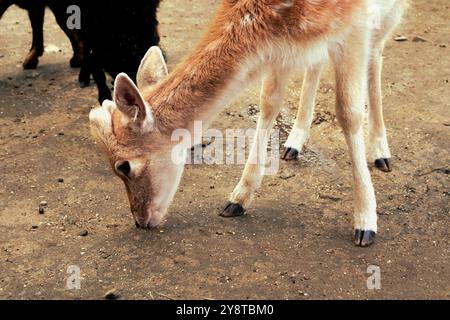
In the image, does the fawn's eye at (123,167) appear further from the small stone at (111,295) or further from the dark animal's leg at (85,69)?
the dark animal's leg at (85,69)

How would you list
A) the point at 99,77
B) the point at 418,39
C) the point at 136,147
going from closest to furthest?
1. the point at 136,147
2. the point at 99,77
3. the point at 418,39

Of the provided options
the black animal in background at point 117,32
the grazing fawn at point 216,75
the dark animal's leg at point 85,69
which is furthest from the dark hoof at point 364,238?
the dark animal's leg at point 85,69

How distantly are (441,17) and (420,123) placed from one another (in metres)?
2.90

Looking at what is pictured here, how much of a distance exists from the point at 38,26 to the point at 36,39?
152 millimetres

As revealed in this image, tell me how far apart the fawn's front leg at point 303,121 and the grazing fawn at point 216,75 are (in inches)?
46.4

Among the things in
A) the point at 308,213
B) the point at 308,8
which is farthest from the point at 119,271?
the point at 308,8

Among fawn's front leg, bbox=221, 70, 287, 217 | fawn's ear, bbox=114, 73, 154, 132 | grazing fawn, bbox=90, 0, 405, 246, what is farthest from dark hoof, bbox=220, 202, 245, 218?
fawn's ear, bbox=114, 73, 154, 132

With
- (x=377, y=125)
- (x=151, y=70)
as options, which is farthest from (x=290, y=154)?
(x=151, y=70)

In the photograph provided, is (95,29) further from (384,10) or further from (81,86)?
(384,10)

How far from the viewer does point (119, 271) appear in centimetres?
484

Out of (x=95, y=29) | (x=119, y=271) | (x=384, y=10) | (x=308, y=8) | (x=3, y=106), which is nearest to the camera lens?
(x=308, y=8)

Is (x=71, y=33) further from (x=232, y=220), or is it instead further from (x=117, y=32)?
(x=232, y=220)

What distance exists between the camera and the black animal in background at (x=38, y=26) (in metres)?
7.64

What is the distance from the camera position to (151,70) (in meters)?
4.91
